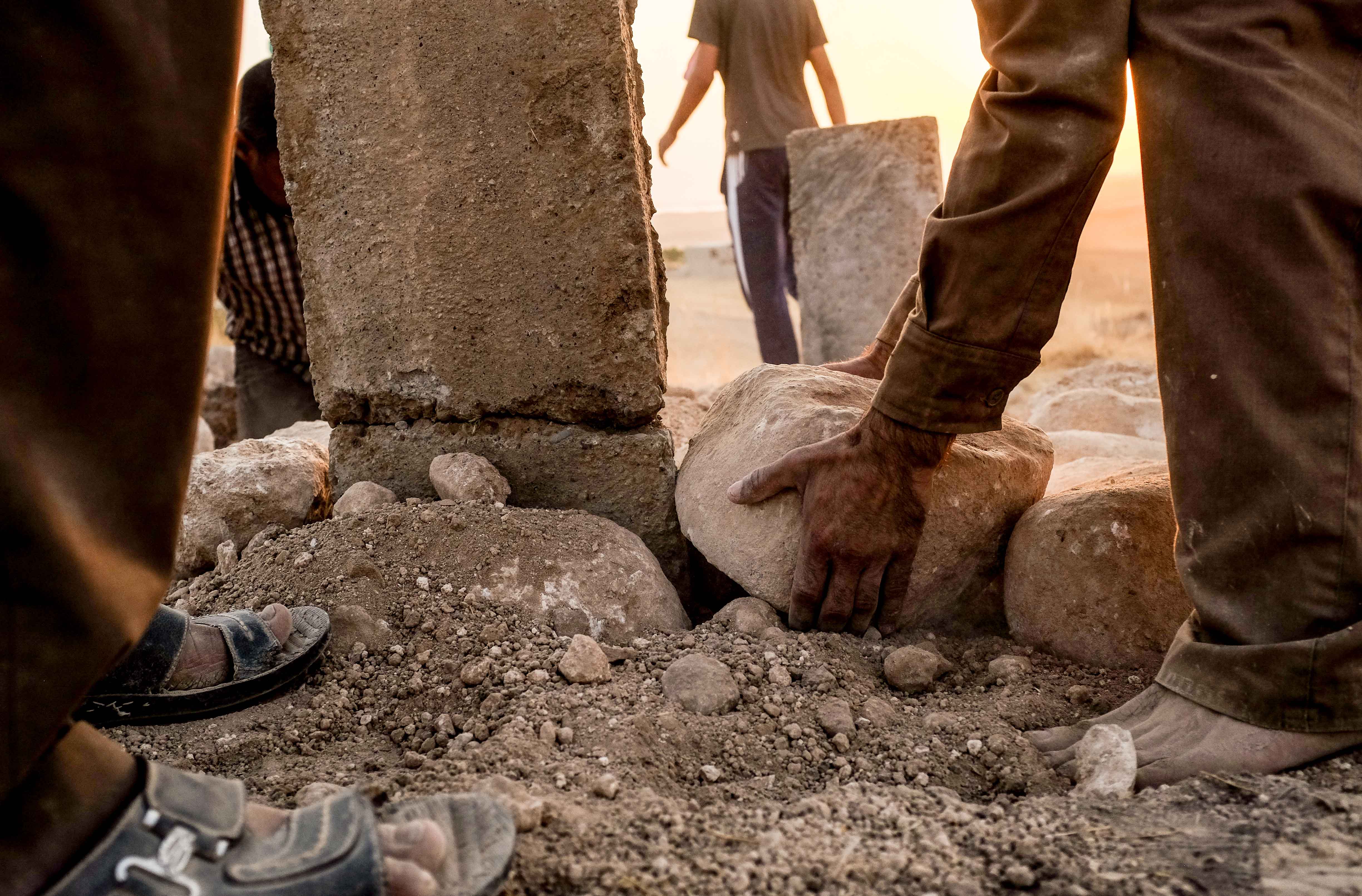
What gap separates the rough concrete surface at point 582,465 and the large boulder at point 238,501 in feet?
0.93

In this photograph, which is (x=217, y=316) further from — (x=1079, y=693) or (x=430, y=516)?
(x=1079, y=693)

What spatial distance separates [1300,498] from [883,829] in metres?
0.71

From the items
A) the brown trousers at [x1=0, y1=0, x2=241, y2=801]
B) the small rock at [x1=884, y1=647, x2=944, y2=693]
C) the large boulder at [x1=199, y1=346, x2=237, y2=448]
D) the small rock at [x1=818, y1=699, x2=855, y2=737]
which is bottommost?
the large boulder at [x1=199, y1=346, x2=237, y2=448]

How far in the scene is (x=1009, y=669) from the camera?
5.82 ft

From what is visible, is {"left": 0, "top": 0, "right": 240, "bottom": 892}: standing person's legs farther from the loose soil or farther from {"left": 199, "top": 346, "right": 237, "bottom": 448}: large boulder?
{"left": 199, "top": 346, "right": 237, "bottom": 448}: large boulder

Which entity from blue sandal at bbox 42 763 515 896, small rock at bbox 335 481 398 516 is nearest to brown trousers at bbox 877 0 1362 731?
blue sandal at bbox 42 763 515 896

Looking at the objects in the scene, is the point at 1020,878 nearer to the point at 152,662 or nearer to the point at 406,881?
the point at 406,881

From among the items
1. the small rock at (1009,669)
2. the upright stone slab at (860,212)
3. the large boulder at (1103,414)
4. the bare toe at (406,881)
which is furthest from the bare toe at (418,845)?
the upright stone slab at (860,212)

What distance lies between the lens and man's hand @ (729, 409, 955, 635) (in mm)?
1798

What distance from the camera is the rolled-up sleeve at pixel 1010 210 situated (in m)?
1.52

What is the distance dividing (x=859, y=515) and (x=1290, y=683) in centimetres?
72

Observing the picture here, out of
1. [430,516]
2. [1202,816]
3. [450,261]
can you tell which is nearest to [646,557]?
[430,516]

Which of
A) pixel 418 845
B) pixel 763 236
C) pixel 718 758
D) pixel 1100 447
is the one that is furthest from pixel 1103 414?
pixel 418 845

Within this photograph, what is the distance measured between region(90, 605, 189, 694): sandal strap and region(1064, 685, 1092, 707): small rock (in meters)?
1.47
